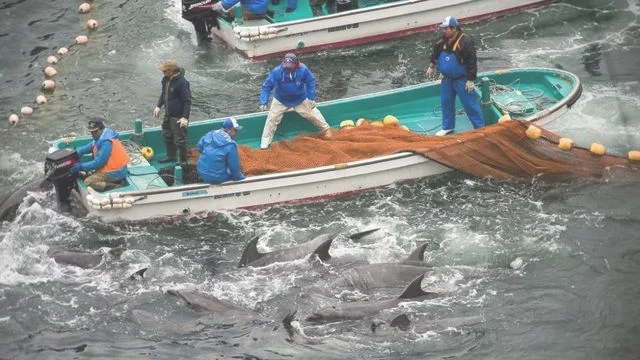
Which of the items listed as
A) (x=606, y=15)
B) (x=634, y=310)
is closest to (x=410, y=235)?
(x=634, y=310)

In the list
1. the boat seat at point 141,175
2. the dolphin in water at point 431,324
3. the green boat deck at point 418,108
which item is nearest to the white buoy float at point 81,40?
the green boat deck at point 418,108

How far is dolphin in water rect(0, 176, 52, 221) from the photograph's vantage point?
14.9m

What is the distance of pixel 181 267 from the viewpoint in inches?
551

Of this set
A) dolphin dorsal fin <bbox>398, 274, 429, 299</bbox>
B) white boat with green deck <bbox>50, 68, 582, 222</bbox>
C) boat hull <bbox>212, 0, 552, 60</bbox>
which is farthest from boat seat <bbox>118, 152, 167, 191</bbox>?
boat hull <bbox>212, 0, 552, 60</bbox>

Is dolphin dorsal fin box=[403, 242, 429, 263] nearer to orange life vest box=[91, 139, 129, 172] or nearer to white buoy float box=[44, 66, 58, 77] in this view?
orange life vest box=[91, 139, 129, 172]

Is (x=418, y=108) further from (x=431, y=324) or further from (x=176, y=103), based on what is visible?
(x=431, y=324)

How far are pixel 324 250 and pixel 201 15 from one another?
8282mm

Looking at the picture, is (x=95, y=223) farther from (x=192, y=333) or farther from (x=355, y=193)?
(x=355, y=193)

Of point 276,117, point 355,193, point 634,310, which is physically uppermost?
point 276,117

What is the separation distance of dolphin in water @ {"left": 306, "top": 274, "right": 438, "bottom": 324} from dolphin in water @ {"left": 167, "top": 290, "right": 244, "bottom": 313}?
3.74 ft

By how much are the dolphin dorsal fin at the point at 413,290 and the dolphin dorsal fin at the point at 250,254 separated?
2.24m

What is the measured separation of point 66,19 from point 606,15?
12.4 meters

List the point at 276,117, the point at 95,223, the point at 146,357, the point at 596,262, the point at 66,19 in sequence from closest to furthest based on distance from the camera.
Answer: the point at 146,357
the point at 596,262
the point at 95,223
the point at 276,117
the point at 66,19

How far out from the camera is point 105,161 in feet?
47.7
